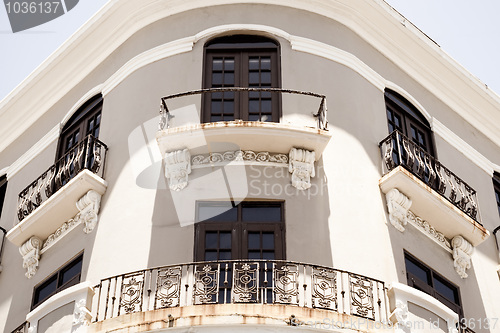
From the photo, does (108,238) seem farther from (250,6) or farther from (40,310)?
(250,6)

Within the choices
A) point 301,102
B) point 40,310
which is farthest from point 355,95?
point 40,310

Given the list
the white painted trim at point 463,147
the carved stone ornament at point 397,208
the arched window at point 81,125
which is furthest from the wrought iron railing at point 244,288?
the white painted trim at point 463,147

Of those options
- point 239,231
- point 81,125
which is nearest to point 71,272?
point 239,231

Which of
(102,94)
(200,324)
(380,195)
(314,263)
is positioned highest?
(102,94)

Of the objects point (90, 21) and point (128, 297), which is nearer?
point (128, 297)

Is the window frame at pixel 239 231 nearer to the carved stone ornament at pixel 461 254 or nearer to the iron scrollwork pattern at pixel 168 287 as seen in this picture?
the iron scrollwork pattern at pixel 168 287

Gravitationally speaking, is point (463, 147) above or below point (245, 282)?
above

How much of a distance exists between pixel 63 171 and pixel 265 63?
4.19 meters

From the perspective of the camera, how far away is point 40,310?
15.9 metres

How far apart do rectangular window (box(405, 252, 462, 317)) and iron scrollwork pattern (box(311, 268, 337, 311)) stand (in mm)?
2032

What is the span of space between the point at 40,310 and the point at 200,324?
112 inches

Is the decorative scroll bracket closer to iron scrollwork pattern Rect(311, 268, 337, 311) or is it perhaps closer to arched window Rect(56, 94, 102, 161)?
arched window Rect(56, 94, 102, 161)

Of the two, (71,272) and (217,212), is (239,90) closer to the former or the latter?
(217,212)

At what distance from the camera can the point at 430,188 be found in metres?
18.0
